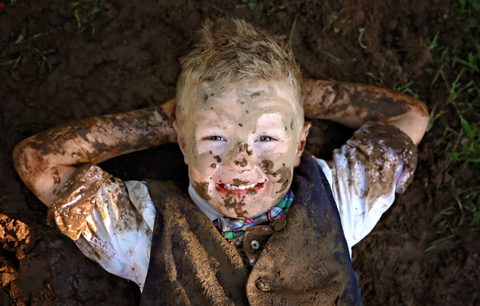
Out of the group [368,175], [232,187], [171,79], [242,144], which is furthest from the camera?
[171,79]

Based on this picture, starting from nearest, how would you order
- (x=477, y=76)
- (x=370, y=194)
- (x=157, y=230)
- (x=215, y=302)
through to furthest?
(x=215, y=302)
(x=157, y=230)
(x=370, y=194)
(x=477, y=76)

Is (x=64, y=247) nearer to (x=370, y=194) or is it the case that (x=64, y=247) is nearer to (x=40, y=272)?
(x=40, y=272)

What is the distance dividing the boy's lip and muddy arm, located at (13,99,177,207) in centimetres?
56

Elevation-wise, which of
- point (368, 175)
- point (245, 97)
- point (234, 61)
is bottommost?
point (368, 175)

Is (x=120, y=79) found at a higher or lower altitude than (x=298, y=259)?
higher

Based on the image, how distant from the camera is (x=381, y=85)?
2660 millimetres

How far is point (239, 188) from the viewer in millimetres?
1890

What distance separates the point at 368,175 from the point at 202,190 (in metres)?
0.99

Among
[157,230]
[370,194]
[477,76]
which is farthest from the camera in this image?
[477,76]

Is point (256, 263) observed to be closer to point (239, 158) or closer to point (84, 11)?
point (239, 158)

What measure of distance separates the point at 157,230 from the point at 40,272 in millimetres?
939

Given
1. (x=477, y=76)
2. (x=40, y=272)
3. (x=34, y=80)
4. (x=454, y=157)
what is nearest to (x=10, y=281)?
(x=40, y=272)

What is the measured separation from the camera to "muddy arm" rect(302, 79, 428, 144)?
234 centimetres

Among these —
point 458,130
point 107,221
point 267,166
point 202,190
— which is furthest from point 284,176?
point 458,130
